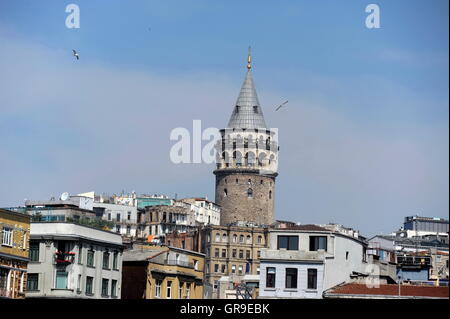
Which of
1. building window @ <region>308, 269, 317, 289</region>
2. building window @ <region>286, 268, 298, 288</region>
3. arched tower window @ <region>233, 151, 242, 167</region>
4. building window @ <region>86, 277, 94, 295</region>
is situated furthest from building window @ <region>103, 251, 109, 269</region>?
arched tower window @ <region>233, 151, 242, 167</region>

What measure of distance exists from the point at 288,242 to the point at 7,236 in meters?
15.4

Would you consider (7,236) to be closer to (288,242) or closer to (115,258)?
(115,258)

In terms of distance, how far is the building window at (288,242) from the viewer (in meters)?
71.6

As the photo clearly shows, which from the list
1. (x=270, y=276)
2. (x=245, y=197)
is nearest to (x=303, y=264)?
(x=270, y=276)

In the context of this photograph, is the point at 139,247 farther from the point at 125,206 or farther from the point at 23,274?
the point at 125,206

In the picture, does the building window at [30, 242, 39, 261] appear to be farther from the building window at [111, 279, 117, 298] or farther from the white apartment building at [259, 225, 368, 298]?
the white apartment building at [259, 225, 368, 298]

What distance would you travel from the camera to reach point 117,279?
2864 inches

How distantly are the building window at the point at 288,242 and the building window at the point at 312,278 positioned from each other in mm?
2664

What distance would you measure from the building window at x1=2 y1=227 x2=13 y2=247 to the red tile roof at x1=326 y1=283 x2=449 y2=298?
49.2 feet

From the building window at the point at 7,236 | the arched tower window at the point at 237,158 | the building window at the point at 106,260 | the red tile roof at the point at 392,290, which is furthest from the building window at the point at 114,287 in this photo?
the arched tower window at the point at 237,158

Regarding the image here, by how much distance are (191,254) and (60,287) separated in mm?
15637

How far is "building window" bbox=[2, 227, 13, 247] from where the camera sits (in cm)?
6325
